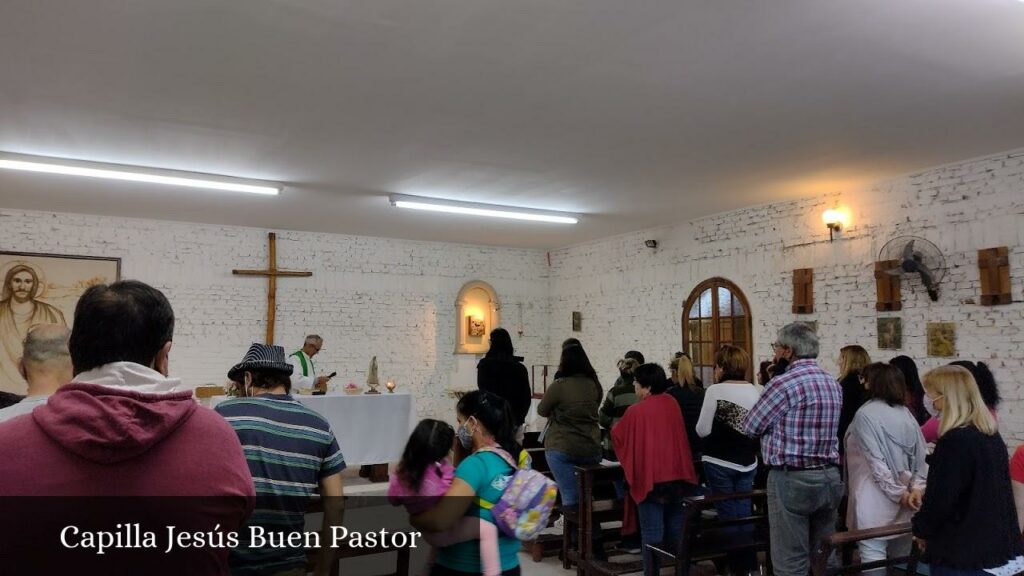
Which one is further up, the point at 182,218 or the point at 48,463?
the point at 182,218

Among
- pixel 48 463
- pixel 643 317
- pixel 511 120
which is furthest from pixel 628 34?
pixel 643 317

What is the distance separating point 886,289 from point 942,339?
29.2 inches

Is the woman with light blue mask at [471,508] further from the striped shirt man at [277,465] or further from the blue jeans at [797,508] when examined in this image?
the blue jeans at [797,508]

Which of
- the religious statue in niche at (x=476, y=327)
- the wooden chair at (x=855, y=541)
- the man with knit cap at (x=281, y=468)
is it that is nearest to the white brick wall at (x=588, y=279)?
the religious statue in niche at (x=476, y=327)

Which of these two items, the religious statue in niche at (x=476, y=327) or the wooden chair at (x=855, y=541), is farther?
the religious statue in niche at (x=476, y=327)

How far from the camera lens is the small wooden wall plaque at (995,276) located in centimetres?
608

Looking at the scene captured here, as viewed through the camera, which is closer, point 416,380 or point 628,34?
point 628,34

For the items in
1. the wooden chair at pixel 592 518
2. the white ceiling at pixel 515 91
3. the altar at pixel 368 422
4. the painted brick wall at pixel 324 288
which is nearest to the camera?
the white ceiling at pixel 515 91

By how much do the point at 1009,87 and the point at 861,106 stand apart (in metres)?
0.92

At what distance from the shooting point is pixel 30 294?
879 centimetres

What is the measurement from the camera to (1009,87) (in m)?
4.70

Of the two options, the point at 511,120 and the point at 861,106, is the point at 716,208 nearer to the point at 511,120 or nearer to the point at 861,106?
the point at 861,106

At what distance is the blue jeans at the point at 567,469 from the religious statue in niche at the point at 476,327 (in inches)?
259

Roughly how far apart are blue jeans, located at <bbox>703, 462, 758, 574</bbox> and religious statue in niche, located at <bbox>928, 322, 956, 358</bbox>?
3179 mm
